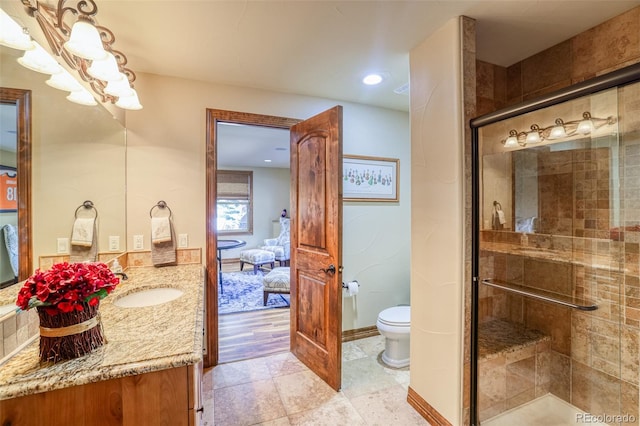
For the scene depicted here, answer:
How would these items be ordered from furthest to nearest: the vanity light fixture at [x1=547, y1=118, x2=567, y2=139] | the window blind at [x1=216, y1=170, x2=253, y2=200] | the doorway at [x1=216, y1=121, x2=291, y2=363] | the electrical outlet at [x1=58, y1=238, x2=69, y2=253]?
1. the window blind at [x1=216, y1=170, x2=253, y2=200]
2. the doorway at [x1=216, y1=121, x2=291, y2=363]
3. the vanity light fixture at [x1=547, y1=118, x2=567, y2=139]
4. the electrical outlet at [x1=58, y1=238, x2=69, y2=253]

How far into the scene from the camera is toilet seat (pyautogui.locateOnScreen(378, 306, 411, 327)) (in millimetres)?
2418

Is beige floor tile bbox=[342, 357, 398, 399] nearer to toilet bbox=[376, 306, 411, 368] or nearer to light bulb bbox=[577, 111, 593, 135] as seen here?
toilet bbox=[376, 306, 411, 368]

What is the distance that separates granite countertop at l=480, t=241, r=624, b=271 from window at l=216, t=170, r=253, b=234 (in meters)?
5.93

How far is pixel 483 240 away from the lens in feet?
5.77

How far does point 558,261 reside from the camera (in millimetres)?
1846

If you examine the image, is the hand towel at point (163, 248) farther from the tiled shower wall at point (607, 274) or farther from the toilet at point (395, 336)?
the tiled shower wall at point (607, 274)

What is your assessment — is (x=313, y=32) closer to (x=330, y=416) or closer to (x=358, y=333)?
(x=330, y=416)

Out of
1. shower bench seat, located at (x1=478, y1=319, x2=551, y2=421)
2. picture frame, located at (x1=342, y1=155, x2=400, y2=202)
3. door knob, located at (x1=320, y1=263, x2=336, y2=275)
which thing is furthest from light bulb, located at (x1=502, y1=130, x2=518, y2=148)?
door knob, located at (x1=320, y1=263, x2=336, y2=275)

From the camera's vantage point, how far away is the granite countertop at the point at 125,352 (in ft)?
2.87

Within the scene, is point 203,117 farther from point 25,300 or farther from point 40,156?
point 25,300

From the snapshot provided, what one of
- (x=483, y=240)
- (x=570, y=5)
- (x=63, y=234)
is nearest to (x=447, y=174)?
(x=483, y=240)

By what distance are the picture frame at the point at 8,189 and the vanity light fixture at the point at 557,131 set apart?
243 cm

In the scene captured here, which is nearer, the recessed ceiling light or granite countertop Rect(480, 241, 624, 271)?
granite countertop Rect(480, 241, 624, 271)

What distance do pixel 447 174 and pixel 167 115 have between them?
84.1 inches
